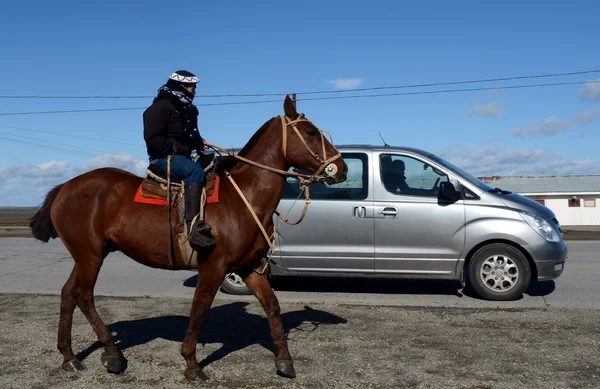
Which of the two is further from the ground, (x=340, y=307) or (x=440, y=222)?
(x=440, y=222)

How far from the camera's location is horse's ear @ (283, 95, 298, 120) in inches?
234

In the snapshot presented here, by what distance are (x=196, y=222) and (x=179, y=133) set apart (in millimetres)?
895

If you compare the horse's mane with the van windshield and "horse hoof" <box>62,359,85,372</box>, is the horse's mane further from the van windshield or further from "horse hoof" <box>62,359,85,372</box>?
the van windshield

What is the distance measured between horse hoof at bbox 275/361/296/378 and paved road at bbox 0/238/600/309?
12.0 feet

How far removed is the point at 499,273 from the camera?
934cm

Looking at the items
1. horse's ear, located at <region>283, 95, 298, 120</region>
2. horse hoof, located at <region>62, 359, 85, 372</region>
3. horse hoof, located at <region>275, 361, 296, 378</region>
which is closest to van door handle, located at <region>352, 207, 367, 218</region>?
horse's ear, located at <region>283, 95, 298, 120</region>

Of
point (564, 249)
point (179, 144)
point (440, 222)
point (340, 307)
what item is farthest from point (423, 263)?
point (179, 144)

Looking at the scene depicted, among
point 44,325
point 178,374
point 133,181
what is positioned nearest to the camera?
point 178,374

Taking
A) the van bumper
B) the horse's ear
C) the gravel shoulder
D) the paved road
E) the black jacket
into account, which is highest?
the horse's ear

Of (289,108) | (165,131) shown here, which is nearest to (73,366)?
(165,131)

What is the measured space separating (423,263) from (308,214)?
181 centimetres

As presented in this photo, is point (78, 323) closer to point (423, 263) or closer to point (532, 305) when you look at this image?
point (423, 263)

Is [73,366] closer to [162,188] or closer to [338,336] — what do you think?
[162,188]

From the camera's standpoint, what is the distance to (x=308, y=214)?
9.71m
